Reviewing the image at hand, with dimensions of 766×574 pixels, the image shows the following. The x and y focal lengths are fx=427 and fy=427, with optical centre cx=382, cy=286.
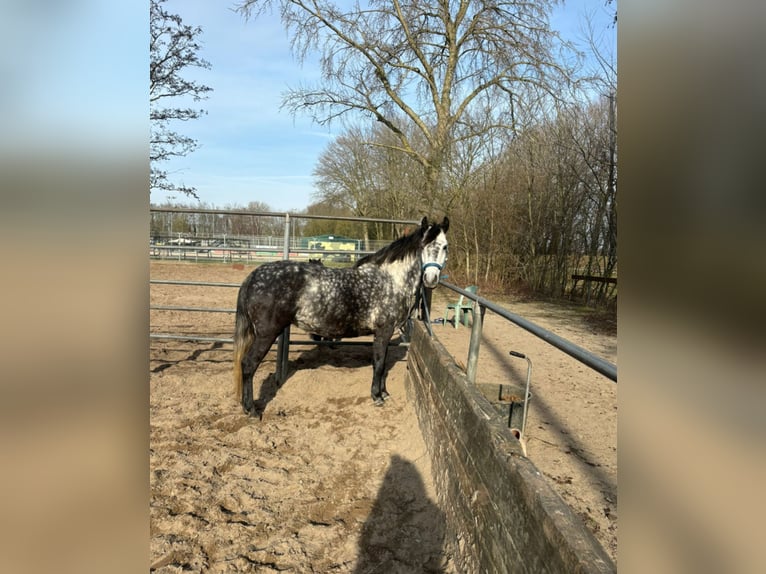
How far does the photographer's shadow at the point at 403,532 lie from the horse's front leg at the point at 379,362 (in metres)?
1.26

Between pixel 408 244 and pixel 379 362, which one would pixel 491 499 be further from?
pixel 408 244

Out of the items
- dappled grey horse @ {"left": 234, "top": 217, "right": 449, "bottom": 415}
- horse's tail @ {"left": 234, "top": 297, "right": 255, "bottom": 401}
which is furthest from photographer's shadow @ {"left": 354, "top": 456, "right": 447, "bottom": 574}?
horse's tail @ {"left": 234, "top": 297, "right": 255, "bottom": 401}

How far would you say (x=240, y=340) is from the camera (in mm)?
3662

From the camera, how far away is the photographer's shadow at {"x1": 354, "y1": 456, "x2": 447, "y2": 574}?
1.98m

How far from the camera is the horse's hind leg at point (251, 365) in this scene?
3518 millimetres

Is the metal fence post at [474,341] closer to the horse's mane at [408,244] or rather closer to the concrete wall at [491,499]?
the concrete wall at [491,499]

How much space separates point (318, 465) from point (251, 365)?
1.12 m

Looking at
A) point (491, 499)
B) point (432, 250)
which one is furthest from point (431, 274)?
point (491, 499)

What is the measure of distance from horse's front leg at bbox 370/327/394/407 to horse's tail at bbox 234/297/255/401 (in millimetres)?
1108

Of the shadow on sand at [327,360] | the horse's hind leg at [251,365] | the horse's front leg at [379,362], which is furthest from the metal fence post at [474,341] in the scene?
the shadow on sand at [327,360]

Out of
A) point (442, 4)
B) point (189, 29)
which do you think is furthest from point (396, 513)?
point (442, 4)

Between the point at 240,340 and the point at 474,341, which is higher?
the point at 474,341

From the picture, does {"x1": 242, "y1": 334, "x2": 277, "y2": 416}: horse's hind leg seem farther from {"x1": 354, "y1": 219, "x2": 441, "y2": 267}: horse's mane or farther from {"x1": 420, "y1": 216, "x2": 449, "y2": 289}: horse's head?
{"x1": 420, "y1": 216, "x2": 449, "y2": 289}: horse's head
